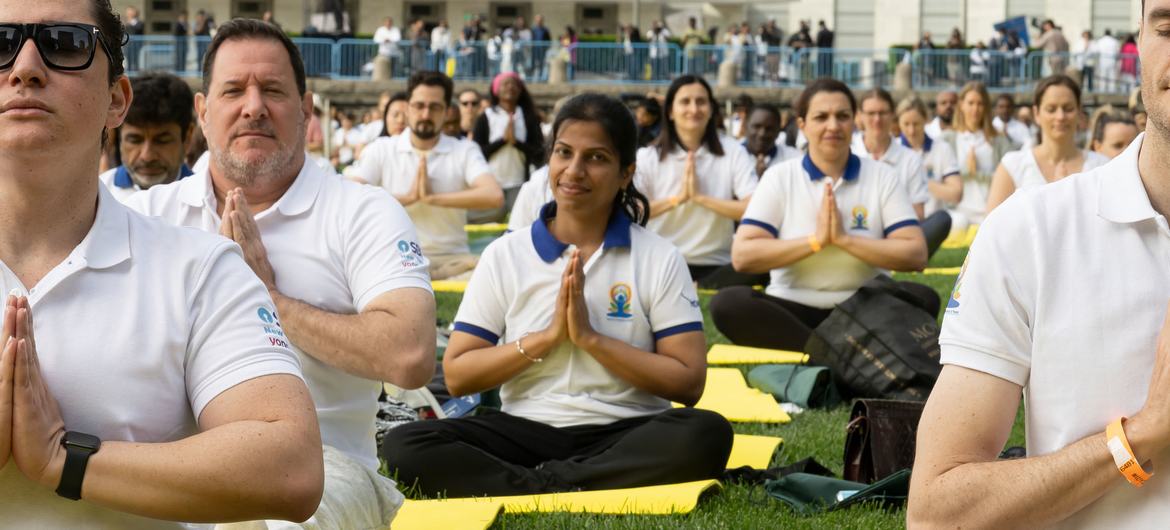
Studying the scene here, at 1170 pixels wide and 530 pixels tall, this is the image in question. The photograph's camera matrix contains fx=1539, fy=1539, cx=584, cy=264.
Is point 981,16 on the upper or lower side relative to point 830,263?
upper

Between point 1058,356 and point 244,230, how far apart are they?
2.24 meters

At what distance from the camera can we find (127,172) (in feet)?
20.5

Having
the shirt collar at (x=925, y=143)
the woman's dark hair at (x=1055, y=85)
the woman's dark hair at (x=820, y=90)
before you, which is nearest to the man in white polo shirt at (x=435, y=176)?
the woman's dark hair at (x=820, y=90)

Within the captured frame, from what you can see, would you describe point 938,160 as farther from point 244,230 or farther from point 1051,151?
point 244,230

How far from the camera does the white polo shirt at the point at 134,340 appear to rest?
7.75 feet

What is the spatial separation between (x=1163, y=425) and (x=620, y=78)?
111ft

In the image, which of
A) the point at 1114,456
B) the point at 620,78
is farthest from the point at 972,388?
the point at 620,78

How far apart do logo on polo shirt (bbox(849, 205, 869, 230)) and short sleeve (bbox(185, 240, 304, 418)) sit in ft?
18.7

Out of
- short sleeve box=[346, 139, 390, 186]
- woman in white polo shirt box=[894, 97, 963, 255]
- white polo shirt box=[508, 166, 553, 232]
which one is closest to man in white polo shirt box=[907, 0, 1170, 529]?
white polo shirt box=[508, 166, 553, 232]

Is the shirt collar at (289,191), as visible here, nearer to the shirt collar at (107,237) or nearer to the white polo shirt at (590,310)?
the white polo shirt at (590,310)

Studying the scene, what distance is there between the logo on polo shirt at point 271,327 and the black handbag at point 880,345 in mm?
4460

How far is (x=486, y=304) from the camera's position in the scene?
207 inches

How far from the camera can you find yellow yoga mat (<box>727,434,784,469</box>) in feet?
19.1

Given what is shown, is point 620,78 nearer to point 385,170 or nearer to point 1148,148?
point 385,170
